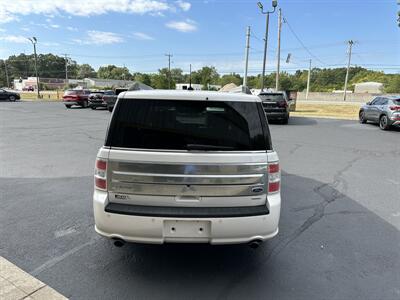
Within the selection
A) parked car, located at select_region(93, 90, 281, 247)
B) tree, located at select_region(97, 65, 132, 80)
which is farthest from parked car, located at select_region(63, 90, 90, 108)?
tree, located at select_region(97, 65, 132, 80)

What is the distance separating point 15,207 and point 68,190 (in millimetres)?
906

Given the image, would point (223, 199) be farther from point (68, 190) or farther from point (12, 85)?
point (12, 85)

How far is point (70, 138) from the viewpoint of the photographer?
10.9 metres

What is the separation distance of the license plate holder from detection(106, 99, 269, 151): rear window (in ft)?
2.21

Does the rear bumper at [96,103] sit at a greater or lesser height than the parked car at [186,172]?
lesser

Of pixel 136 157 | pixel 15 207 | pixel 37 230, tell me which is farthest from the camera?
pixel 15 207

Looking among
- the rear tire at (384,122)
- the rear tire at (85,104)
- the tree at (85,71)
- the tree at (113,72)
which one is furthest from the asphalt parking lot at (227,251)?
the tree at (85,71)

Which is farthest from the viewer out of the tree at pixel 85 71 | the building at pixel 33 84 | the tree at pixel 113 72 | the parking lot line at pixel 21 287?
the tree at pixel 85 71

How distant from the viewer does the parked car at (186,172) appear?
8.90 ft

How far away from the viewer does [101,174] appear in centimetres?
282

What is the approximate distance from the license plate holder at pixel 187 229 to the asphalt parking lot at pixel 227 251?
47 cm

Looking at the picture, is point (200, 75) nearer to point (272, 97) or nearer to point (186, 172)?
point (272, 97)

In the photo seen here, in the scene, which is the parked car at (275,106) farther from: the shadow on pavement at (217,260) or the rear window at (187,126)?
the rear window at (187,126)

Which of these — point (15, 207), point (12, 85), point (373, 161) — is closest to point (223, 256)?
point (15, 207)
